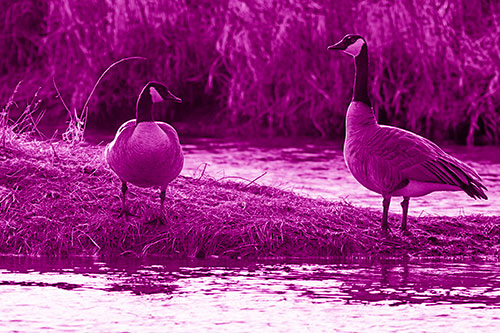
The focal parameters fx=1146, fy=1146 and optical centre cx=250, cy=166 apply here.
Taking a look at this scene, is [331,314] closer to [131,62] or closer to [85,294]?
[85,294]

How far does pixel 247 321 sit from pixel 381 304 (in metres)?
0.96

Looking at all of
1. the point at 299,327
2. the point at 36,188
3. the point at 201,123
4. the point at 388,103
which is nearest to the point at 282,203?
the point at 36,188

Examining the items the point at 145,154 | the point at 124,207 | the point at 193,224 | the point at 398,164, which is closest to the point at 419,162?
the point at 398,164

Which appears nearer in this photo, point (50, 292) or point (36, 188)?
point (50, 292)

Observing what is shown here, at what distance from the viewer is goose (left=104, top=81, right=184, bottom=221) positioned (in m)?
8.65

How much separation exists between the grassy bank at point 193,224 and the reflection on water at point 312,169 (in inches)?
39.1

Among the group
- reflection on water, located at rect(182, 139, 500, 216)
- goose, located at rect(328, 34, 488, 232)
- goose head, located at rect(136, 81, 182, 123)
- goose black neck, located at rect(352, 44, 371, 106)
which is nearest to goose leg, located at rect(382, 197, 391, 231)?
goose, located at rect(328, 34, 488, 232)

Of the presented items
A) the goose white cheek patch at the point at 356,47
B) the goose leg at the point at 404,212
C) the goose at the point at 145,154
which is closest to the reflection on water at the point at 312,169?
the goose leg at the point at 404,212

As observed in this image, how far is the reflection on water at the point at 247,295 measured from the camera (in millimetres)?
6352

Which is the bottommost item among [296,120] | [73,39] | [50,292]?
[50,292]

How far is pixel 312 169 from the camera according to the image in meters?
14.4

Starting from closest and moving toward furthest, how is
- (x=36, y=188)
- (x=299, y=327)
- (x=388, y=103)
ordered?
(x=299, y=327)
(x=36, y=188)
(x=388, y=103)

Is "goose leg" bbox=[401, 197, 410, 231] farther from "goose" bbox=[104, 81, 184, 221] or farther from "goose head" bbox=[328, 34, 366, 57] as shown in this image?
"goose" bbox=[104, 81, 184, 221]

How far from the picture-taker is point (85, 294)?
7160 millimetres
